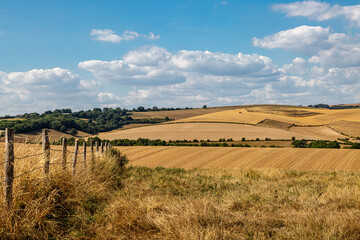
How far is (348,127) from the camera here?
7838 cm

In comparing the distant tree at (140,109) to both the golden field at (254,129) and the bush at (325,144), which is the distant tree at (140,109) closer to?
the golden field at (254,129)

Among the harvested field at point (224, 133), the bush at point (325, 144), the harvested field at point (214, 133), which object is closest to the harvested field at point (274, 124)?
the harvested field at point (224, 133)

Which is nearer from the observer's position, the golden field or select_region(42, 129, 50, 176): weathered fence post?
select_region(42, 129, 50, 176): weathered fence post

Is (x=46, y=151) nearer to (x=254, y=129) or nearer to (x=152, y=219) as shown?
(x=152, y=219)

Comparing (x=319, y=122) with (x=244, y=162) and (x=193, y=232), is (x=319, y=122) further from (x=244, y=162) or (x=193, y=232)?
(x=193, y=232)

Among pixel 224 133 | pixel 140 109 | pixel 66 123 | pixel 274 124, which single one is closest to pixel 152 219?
pixel 224 133

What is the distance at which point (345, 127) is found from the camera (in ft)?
260

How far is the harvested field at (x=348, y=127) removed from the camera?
7186 cm

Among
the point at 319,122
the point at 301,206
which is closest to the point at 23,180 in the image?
the point at 301,206

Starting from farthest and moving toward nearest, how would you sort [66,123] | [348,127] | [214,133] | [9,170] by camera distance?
[66,123], [348,127], [214,133], [9,170]

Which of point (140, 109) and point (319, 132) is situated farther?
point (140, 109)

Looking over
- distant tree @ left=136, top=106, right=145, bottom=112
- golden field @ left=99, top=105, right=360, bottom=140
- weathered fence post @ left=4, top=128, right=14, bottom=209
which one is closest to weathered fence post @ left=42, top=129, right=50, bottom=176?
weathered fence post @ left=4, top=128, right=14, bottom=209

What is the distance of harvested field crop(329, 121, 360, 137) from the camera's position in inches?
2829

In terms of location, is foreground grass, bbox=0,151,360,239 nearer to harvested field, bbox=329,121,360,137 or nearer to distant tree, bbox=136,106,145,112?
harvested field, bbox=329,121,360,137
